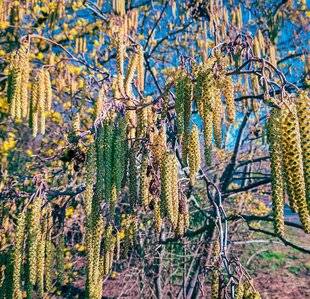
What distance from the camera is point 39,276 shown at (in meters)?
2.16

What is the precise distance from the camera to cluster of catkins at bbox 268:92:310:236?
138 centimetres

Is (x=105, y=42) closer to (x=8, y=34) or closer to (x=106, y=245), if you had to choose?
(x=8, y=34)

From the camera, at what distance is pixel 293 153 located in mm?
1389

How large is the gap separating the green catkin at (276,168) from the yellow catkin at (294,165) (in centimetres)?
4

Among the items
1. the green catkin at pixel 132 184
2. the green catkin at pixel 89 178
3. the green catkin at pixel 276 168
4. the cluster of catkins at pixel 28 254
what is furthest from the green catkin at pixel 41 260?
the green catkin at pixel 276 168

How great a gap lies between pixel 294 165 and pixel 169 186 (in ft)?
2.21

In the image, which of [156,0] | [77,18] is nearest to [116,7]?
[156,0]

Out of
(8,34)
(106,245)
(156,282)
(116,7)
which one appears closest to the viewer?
(106,245)

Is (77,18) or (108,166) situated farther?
(77,18)

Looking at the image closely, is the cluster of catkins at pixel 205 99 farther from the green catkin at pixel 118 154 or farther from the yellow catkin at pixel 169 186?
the green catkin at pixel 118 154

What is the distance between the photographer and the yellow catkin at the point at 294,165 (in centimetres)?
138

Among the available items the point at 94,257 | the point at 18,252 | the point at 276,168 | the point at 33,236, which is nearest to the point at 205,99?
the point at 276,168

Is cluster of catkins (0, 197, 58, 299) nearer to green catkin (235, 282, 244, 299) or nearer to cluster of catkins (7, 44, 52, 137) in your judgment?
cluster of catkins (7, 44, 52, 137)

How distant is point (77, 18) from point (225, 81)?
21.5 feet
